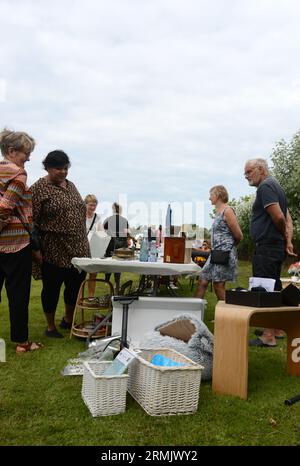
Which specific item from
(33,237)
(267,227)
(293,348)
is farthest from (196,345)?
(33,237)

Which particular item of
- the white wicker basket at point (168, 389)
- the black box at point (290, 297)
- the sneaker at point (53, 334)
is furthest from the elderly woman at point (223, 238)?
the white wicker basket at point (168, 389)

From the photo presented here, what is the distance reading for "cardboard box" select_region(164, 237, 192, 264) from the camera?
3.90 m

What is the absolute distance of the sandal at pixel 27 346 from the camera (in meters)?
3.62

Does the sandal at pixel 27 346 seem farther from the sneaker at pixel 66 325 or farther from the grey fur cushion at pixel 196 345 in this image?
the grey fur cushion at pixel 196 345

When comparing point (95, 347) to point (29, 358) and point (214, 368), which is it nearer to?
point (29, 358)

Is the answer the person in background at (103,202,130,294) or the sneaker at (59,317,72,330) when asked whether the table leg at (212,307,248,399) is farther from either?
the person in background at (103,202,130,294)

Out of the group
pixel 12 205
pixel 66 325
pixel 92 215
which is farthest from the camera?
pixel 92 215

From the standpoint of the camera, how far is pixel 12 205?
3.38 meters

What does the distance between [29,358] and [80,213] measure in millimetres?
1330

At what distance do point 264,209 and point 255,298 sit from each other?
1291 millimetres

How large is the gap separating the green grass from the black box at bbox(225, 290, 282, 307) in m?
0.54

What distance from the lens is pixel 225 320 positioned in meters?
2.81

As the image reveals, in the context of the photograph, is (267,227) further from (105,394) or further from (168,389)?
(105,394)

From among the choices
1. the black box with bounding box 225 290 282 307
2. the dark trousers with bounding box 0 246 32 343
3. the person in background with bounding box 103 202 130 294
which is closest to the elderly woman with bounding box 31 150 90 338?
the dark trousers with bounding box 0 246 32 343
